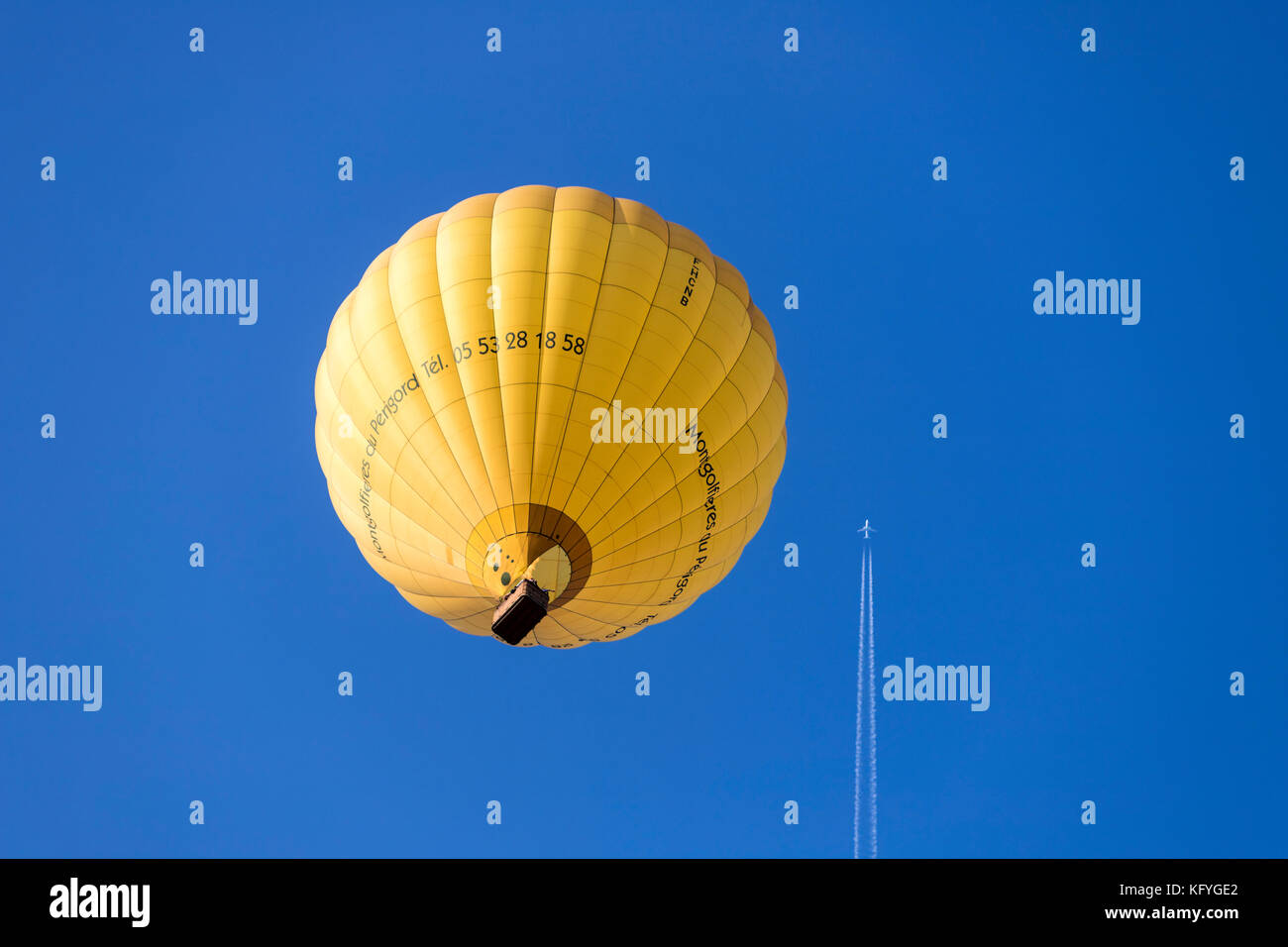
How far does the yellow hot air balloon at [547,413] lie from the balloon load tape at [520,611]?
0.03 meters

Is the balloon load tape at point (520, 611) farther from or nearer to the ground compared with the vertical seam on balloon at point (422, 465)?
nearer to the ground

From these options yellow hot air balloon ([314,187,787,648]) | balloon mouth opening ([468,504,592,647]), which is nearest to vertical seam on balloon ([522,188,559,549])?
yellow hot air balloon ([314,187,787,648])

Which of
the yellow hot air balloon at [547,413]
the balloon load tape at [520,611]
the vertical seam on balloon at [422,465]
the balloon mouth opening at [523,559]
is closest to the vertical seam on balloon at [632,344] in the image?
the yellow hot air balloon at [547,413]

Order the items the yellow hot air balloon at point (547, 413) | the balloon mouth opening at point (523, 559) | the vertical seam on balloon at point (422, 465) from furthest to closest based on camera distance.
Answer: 1. the vertical seam on balloon at point (422, 465)
2. the yellow hot air balloon at point (547, 413)
3. the balloon mouth opening at point (523, 559)

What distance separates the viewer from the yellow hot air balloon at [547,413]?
21.4 meters

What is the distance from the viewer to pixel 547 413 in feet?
70.0

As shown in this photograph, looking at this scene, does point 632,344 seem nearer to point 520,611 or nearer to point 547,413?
point 547,413

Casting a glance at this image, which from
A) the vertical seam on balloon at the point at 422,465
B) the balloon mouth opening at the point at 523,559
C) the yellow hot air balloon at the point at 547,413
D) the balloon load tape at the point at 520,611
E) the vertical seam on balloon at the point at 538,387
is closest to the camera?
the balloon load tape at the point at 520,611

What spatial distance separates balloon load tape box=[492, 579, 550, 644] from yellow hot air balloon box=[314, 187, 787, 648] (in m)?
0.03

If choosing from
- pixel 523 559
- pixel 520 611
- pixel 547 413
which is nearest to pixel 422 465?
pixel 547 413

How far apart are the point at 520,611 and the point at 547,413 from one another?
10.4ft

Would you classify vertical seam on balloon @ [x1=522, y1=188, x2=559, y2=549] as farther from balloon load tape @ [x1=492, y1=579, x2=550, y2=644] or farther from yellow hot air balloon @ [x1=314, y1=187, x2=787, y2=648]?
balloon load tape @ [x1=492, y1=579, x2=550, y2=644]

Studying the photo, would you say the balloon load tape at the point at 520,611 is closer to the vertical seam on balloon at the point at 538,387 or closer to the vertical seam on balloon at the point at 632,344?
the vertical seam on balloon at the point at 538,387

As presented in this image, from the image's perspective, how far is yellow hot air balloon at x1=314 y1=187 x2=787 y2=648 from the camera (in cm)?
2139
